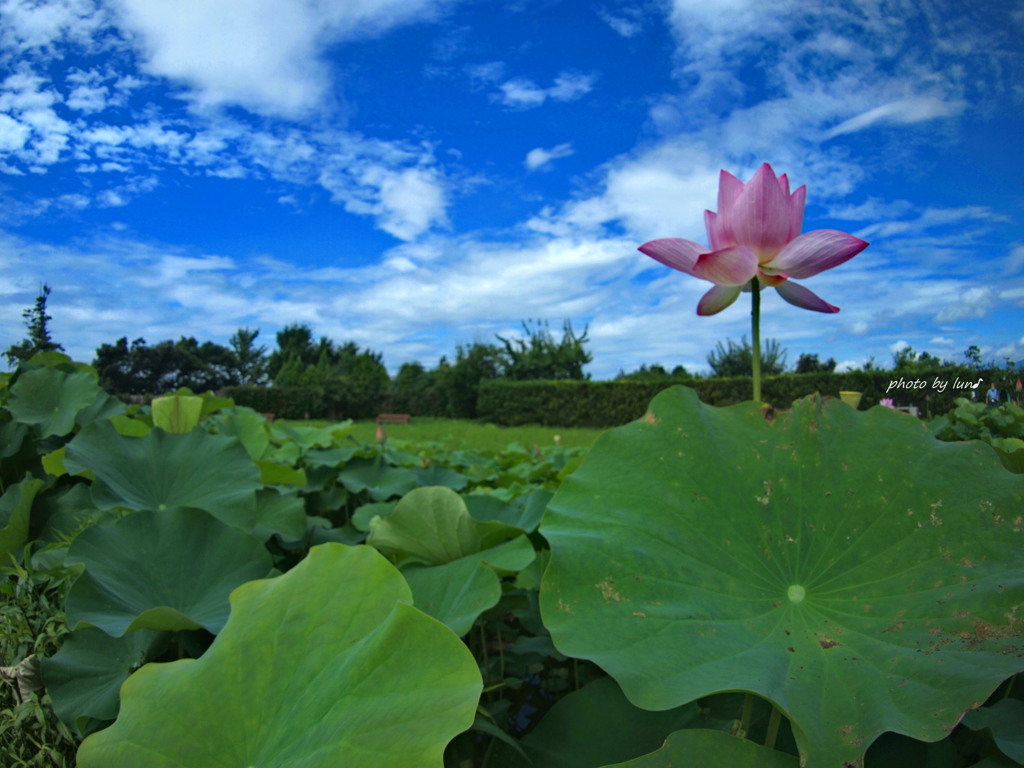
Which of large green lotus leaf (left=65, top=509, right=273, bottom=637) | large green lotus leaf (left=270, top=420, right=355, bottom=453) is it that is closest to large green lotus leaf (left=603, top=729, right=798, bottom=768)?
large green lotus leaf (left=65, top=509, right=273, bottom=637)

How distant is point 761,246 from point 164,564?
984 millimetres

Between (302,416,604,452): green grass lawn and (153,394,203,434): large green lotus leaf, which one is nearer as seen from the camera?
(153,394,203,434): large green lotus leaf

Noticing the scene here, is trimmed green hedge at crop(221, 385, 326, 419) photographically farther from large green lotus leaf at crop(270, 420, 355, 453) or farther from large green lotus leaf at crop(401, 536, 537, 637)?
large green lotus leaf at crop(401, 536, 537, 637)

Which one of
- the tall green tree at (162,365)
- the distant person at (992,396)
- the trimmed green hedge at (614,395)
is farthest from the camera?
the tall green tree at (162,365)

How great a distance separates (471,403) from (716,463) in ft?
66.8

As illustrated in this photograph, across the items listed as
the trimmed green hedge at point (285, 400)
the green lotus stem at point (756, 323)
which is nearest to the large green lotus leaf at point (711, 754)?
the green lotus stem at point (756, 323)

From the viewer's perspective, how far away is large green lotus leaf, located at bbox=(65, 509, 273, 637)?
904mm

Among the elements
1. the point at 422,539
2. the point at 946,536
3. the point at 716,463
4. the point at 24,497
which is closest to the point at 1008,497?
the point at 946,536

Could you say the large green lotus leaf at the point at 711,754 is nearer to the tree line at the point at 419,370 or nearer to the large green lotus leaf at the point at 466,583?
the large green lotus leaf at the point at 466,583

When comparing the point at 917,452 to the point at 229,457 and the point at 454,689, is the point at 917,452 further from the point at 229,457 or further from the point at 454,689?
the point at 229,457

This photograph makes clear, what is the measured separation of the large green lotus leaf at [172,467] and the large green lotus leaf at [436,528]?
14.9 inches

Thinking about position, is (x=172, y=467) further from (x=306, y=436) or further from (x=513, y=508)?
(x=306, y=436)

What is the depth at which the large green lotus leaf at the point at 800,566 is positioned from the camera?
0.53m

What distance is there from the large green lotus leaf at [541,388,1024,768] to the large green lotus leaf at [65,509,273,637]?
543mm
